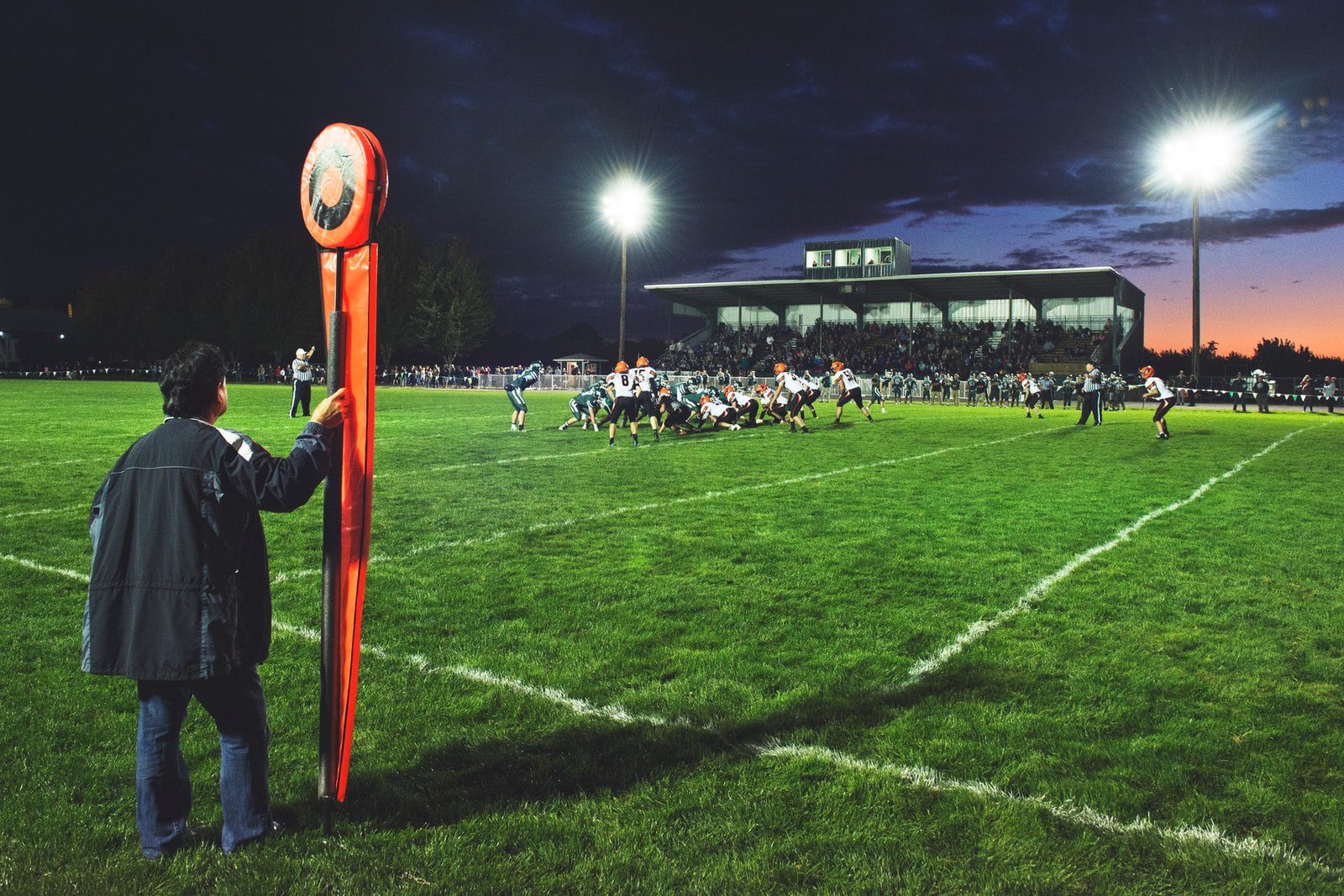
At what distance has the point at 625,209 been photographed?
41.5 metres

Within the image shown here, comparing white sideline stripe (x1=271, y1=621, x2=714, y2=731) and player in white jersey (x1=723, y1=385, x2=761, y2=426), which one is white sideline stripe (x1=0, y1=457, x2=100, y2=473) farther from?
player in white jersey (x1=723, y1=385, x2=761, y2=426)

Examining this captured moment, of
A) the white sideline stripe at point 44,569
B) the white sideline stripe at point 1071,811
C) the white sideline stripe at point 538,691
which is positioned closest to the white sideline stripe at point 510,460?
the white sideline stripe at point 44,569

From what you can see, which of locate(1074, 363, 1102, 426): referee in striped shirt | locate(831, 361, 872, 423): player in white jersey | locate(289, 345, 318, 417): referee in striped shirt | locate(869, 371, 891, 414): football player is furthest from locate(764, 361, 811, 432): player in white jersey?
locate(289, 345, 318, 417): referee in striped shirt

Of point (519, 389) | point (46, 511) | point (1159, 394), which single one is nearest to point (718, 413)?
point (519, 389)

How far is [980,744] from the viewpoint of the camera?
3.90 meters

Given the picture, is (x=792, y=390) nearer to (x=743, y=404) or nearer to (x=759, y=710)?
(x=743, y=404)

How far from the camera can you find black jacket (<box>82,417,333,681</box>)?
277 cm

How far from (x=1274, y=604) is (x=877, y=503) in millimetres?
4723

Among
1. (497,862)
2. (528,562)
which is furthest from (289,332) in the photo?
(497,862)

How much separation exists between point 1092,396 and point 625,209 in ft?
79.1

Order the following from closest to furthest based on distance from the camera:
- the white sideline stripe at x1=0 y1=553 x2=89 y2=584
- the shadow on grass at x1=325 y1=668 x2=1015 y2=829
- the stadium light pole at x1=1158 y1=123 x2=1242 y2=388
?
1. the shadow on grass at x1=325 y1=668 x2=1015 y2=829
2. the white sideline stripe at x1=0 y1=553 x2=89 y2=584
3. the stadium light pole at x1=1158 y1=123 x2=1242 y2=388

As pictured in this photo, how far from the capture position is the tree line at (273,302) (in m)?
69.0

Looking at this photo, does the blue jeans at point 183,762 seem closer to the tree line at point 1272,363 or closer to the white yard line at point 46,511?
the white yard line at point 46,511

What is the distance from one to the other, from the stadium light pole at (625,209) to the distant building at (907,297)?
17.7 metres
